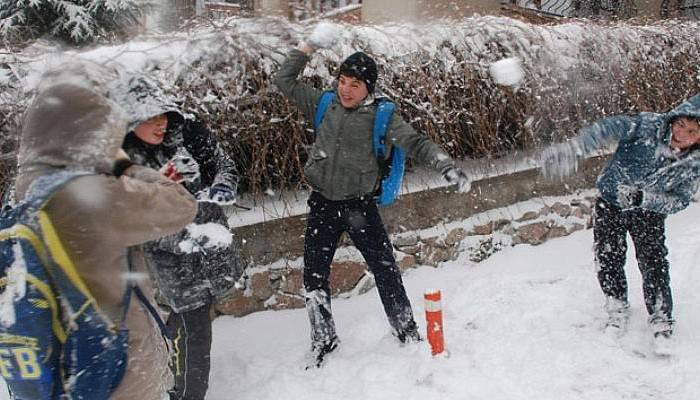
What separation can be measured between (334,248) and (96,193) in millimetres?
2026

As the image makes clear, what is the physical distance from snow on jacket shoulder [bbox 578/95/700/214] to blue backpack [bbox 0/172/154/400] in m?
2.88

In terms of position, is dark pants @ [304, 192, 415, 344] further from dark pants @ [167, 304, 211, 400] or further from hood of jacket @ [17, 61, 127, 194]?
hood of jacket @ [17, 61, 127, 194]

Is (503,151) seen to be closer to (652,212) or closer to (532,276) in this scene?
(532,276)

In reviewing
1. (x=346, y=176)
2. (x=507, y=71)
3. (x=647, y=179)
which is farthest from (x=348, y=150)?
(x=507, y=71)

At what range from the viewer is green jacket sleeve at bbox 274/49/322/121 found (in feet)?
12.3

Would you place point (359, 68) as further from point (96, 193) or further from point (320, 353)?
point (96, 193)

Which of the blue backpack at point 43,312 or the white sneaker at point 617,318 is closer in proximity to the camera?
the blue backpack at point 43,312

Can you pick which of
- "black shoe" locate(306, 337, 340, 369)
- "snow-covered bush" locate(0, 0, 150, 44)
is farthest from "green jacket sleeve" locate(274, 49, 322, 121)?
"snow-covered bush" locate(0, 0, 150, 44)

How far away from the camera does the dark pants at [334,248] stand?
3.70 m

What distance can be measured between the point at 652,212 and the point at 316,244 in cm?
202

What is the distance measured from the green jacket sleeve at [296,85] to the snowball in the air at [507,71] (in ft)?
7.78

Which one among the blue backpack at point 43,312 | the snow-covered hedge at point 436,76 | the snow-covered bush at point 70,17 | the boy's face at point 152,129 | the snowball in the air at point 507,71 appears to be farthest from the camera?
the snow-covered bush at point 70,17

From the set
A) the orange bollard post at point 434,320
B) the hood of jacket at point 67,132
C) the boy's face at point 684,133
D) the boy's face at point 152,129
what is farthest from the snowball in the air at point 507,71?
the hood of jacket at point 67,132

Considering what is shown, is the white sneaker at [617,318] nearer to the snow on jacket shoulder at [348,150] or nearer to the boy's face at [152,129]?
the snow on jacket shoulder at [348,150]
